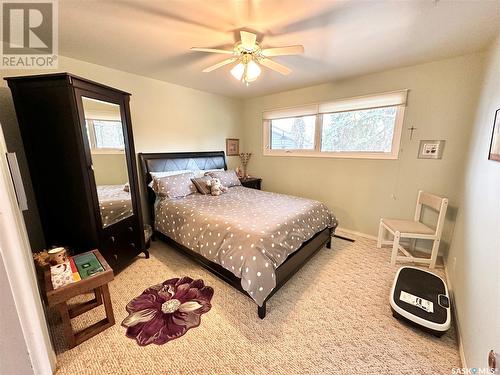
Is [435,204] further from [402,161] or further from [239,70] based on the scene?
[239,70]

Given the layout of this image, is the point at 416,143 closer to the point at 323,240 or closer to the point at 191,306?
the point at 323,240

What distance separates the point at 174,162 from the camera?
10.9 ft

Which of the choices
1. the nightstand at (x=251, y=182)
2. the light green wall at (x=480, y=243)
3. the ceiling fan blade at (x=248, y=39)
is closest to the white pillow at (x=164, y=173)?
the nightstand at (x=251, y=182)

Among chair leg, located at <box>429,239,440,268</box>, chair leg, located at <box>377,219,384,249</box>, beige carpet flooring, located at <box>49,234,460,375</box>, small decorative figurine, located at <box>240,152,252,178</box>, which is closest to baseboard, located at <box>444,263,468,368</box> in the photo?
beige carpet flooring, located at <box>49,234,460,375</box>

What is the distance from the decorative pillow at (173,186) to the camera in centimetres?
280

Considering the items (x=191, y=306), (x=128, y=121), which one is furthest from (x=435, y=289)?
→ (x=128, y=121)

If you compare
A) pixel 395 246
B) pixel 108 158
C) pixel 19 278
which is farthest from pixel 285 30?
pixel 395 246

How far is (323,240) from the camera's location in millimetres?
2590

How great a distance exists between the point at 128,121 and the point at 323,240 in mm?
2794

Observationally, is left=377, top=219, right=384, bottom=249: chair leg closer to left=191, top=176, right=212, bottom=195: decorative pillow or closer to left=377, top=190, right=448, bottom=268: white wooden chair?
left=377, top=190, right=448, bottom=268: white wooden chair

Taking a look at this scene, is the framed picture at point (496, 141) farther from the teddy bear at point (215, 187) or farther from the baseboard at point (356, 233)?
the teddy bear at point (215, 187)

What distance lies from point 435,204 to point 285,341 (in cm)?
233

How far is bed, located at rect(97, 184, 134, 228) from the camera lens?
76.8 inches

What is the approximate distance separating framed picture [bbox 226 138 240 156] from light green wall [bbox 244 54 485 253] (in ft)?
3.58
